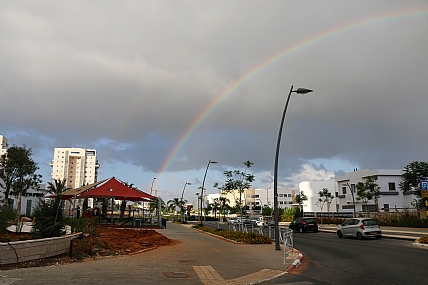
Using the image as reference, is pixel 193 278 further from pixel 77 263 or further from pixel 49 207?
pixel 49 207

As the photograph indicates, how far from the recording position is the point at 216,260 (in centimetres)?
1287

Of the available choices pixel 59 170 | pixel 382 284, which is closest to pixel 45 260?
pixel 382 284

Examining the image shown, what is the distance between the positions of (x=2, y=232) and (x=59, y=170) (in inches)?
5753

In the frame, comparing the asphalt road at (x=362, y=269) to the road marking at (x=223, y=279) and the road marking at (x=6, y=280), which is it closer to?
the road marking at (x=223, y=279)

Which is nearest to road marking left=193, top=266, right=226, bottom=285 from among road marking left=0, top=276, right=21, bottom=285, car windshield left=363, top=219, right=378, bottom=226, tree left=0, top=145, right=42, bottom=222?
road marking left=0, top=276, right=21, bottom=285

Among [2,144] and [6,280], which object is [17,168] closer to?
[6,280]

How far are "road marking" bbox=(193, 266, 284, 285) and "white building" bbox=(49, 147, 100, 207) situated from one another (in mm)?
147331

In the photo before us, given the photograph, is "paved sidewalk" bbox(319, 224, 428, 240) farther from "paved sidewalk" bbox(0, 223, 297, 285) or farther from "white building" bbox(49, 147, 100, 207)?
"white building" bbox(49, 147, 100, 207)

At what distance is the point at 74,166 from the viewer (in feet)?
497

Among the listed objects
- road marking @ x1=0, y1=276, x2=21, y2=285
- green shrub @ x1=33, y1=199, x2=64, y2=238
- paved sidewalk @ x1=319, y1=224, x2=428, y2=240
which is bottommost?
paved sidewalk @ x1=319, y1=224, x2=428, y2=240

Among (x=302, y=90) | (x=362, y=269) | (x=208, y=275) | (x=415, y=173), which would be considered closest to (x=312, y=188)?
(x=415, y=173)

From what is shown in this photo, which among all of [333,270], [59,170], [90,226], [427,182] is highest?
[59,170]

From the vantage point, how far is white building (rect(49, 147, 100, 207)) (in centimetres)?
14688

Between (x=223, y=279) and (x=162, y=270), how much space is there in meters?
1.99
